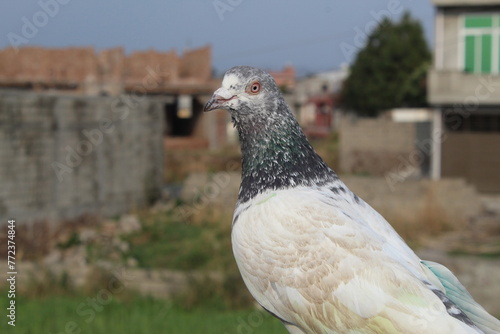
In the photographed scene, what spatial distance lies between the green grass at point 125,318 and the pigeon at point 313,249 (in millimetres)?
3876

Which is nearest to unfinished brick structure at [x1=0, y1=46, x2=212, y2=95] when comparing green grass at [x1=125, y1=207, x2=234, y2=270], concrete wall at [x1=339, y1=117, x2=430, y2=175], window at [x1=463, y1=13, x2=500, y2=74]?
concrete wall at [x1=339, y1=117, x2=430, y2=175]

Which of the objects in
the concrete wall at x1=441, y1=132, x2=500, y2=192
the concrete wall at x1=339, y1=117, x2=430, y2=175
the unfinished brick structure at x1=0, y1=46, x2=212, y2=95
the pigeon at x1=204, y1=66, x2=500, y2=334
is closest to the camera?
the pigeon at x1=204, y1=66, x2=500, y2=334

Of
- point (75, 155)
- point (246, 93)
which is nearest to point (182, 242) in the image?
point (75, 155)

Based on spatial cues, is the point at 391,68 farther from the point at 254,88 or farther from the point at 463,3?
the point at 254,88

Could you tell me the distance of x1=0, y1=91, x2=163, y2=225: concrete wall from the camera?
446 inches

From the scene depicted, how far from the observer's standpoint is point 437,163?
63.7 feet

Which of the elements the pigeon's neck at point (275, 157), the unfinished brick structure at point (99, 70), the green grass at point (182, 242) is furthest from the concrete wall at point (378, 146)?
the pigeon's neck at point (275, 157)

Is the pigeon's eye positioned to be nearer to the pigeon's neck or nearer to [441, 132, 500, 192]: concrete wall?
the pigeon's neck

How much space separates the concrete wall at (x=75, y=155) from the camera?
11328 mm

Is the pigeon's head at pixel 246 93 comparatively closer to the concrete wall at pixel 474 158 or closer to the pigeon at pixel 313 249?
the pigeon at pixel 313 249

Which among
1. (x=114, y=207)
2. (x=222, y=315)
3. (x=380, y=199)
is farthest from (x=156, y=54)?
(x=222, y=315)

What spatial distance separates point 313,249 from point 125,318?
4.98 meters

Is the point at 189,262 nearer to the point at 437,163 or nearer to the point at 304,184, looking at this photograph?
the point at 304,184

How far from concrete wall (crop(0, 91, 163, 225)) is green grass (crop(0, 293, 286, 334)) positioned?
10.9 ft
